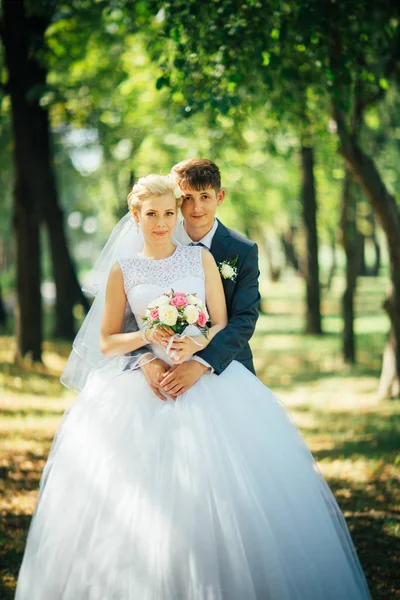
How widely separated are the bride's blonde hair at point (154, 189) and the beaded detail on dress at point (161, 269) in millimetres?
320

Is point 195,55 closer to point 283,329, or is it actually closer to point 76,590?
point 76,590

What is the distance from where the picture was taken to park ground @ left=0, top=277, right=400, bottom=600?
6.36 meters

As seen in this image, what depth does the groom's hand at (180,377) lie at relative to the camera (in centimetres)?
436

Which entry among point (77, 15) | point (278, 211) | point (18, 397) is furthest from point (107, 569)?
point (278, 211)

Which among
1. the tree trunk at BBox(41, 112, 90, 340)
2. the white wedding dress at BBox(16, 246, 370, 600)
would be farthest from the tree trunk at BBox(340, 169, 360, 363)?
the white wedding dress at BBox(16, 246, 370, 600)

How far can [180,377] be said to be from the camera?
437 cm

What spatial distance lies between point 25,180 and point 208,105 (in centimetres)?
823

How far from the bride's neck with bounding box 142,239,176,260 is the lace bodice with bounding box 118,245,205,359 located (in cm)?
4

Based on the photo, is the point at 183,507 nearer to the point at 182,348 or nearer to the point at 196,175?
the point at 182,348

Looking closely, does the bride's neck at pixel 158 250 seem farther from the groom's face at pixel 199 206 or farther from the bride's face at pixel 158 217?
the groom's face at pixel 199 206

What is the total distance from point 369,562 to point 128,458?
2648mm

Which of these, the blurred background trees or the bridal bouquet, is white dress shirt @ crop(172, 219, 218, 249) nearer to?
the bridal bouquet

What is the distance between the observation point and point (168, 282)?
4.55 meters

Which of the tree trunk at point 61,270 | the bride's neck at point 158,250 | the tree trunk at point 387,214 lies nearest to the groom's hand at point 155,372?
the bride's neck at point 158,250
